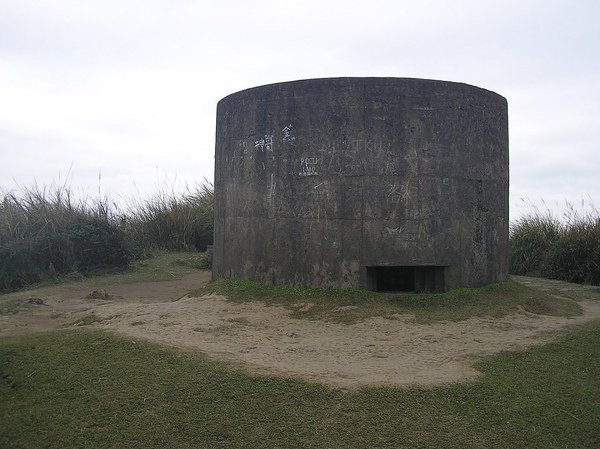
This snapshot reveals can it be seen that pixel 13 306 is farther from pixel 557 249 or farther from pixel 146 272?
pixel 557 249

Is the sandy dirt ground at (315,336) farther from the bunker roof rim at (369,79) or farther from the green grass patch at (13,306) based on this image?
the bunker roof rim at (369,79)

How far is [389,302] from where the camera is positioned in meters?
6.80

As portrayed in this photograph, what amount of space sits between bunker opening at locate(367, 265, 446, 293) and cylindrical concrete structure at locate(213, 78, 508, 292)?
0.02 m

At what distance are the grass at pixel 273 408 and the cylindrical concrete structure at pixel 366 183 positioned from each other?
2316mm

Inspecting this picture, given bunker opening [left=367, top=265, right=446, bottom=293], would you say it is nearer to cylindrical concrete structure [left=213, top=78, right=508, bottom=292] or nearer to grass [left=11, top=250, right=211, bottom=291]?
cylindrical concrete structure [left=213, top=78, right=508, bottom=292]

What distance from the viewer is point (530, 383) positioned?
4609 millimetres

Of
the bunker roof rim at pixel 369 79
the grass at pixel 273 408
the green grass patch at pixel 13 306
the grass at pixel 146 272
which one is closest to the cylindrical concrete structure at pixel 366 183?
the bunker roof rim at pixel 369 79

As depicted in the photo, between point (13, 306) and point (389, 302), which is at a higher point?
point (389, 302)

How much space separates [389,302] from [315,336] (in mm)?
1284

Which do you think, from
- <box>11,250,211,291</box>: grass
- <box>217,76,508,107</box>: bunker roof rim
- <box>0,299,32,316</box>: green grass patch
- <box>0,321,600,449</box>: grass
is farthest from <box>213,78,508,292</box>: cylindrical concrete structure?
<box>11,250,211,291</box>: grass

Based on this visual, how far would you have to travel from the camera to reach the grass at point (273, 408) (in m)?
3.85

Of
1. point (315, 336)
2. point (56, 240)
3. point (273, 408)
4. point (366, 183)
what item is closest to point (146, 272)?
point (56, 240)

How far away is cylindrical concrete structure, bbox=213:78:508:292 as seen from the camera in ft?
23.1

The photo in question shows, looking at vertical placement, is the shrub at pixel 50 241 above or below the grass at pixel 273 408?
above
